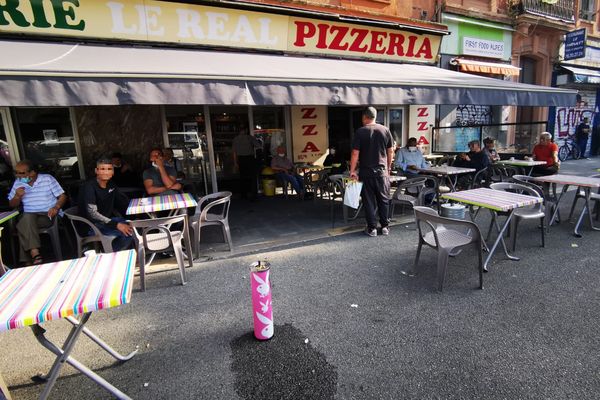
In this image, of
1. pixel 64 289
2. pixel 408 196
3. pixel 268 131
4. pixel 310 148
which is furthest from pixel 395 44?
pixel 64 289

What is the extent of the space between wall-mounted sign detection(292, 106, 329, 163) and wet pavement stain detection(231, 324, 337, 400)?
6635mm

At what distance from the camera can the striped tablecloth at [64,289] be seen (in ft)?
5.26

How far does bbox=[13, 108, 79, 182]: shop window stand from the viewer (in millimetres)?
6062

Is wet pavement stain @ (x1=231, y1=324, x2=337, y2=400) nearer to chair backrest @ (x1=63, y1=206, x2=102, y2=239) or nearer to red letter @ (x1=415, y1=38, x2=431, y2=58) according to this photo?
chair backrest @ (x1=63, y1=206, x2=102, y2=239)

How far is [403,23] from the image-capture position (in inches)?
332

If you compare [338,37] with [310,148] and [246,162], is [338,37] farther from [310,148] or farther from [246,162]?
[246,162]

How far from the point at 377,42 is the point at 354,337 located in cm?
741

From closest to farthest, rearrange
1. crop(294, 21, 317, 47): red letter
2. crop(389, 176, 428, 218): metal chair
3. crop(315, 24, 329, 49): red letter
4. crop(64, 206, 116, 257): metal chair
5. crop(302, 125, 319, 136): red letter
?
crop(64, 206, 116, 257): metal chair, crop(389, 176, 428, 218): metal chair, crop(294, 21, 317, 47): red letter, crop(315, 24, 329, 49): red letter, crop(302, 125, 319, 136): red letter

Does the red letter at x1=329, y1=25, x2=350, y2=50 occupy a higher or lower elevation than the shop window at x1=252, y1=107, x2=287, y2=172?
higher

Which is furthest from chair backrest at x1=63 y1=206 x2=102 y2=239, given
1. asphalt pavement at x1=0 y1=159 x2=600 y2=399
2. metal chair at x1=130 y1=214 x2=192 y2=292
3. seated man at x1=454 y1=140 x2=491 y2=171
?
seated man at x1=454 y1=140 x2=491 y2=171

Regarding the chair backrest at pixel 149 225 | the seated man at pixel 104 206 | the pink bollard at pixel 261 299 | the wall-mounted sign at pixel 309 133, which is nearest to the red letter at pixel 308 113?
the wall-mounted sign at pixel 309 133

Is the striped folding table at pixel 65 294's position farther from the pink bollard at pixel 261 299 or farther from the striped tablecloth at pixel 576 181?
the striped tablecloth at pixel 576 181

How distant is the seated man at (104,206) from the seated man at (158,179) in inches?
24.6

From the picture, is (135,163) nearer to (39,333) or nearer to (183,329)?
(183,329)
